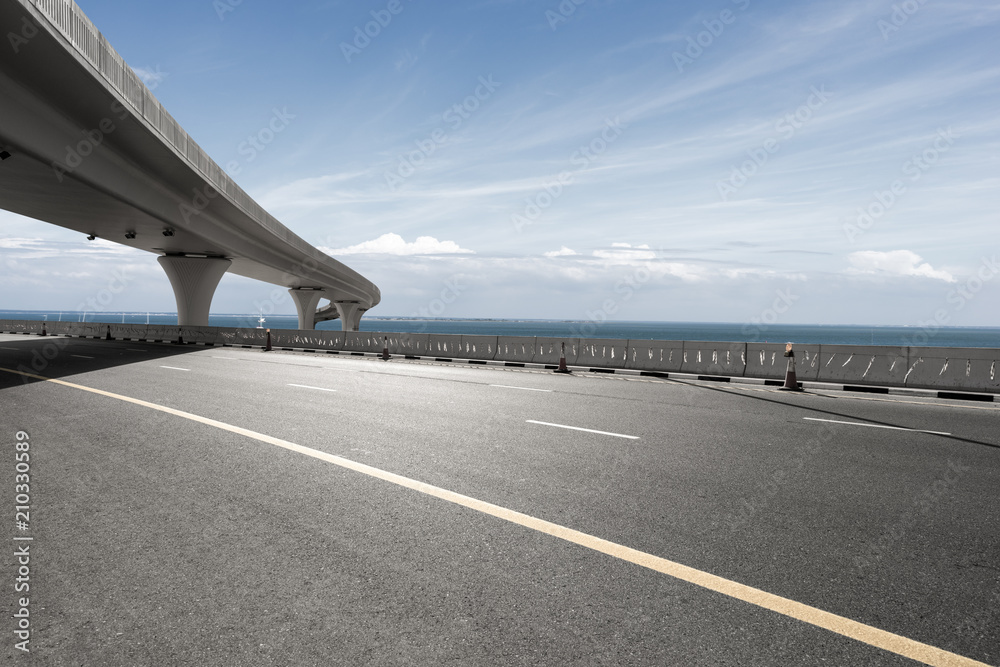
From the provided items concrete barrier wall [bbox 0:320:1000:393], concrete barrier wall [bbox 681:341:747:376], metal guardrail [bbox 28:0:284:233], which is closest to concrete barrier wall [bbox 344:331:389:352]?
concrete barrier wall [bbox 0:320:1000:393]

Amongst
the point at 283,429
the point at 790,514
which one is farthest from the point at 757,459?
the point at 283,429

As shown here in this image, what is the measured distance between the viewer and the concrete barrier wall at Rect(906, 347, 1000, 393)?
13.1 metres

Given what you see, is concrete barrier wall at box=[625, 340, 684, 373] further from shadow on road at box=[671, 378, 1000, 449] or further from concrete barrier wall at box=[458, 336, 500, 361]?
concrete barrier wall at box=[458, 336, 500, 361]

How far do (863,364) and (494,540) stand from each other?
14212 mm

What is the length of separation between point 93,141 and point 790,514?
2007cm

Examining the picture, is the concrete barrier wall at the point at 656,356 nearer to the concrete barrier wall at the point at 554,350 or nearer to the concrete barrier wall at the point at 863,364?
the concrete barrier wall at the point at 554,350

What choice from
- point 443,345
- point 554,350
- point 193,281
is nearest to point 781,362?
point 554,350

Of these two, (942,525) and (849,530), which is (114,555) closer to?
(849,530)

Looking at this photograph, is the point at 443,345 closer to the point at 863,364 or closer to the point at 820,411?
the point at 863,364

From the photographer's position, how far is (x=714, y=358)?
17047 millimetres

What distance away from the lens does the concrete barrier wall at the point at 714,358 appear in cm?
1652

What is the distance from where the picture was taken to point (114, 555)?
3.78 m

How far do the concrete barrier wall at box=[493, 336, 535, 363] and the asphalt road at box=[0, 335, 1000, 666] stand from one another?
43.4 feet

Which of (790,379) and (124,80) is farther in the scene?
(124,80)
